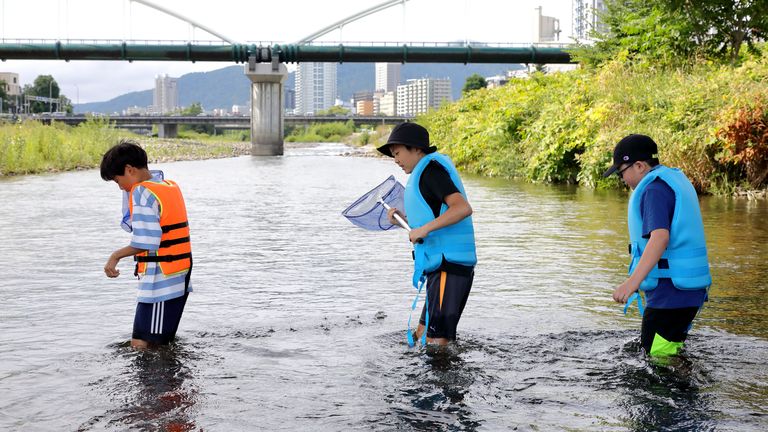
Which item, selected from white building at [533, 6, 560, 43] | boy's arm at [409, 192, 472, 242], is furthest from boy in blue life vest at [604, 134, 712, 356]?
white building at [533, 6, 560, 43]

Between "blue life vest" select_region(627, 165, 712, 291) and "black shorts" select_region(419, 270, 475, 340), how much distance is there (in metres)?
1.12

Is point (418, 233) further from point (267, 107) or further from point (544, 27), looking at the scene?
point (544, 27)

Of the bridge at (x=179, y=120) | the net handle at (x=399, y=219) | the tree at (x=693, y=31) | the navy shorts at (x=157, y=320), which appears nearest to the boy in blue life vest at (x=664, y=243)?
the net handle at (x=399, y=219)

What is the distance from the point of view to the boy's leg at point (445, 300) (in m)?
6.06

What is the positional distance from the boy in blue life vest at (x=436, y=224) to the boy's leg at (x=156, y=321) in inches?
66.0

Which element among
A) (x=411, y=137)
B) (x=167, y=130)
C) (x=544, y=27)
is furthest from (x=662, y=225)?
(x=544, y=27)

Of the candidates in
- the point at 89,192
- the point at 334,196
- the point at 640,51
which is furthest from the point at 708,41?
the point at 89,192

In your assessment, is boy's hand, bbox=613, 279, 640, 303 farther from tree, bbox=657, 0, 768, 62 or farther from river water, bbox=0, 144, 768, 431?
tree, bbox=657, 0, 768, 62

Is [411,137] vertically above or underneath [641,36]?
underneath

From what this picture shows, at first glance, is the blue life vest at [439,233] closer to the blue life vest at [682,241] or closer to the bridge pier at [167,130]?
the blue life vest at [682,241]

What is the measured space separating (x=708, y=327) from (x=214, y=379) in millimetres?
3893

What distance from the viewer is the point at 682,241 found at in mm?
5656

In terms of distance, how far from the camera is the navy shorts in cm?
640

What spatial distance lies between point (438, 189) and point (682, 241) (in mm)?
1488
